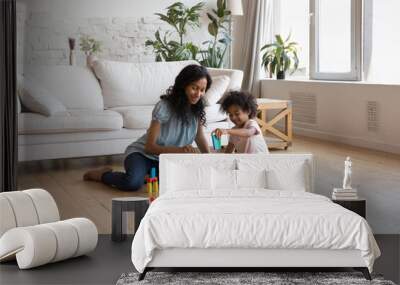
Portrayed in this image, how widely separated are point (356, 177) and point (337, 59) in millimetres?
1085

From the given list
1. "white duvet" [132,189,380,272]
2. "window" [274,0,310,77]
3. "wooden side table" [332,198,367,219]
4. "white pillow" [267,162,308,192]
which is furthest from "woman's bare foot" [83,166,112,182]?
"white duvet" [132,189,380,272]

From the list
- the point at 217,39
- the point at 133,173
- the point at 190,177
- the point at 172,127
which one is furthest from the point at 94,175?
the point at 190,177

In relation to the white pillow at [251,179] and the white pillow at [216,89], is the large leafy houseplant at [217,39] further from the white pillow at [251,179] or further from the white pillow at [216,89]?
the white pillow at [251,179]

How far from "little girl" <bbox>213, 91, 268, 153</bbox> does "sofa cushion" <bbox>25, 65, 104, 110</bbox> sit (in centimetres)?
92

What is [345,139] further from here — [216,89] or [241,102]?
[216,89]

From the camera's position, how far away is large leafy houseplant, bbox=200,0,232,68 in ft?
20.0

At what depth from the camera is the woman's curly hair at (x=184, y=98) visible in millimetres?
5552

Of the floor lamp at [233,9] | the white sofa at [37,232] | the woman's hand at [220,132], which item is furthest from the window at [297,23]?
the white sofa at [37,232]

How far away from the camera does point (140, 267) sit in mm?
3744

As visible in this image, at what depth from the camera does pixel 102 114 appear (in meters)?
6.04

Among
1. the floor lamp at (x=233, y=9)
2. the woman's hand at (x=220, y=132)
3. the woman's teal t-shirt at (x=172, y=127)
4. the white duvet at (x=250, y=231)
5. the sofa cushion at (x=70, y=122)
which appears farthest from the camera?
the floor lamp at (x=233, y=9)

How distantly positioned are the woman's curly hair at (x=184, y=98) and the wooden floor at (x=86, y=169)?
581 millimetres

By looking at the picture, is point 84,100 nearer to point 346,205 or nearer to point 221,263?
point 346,205

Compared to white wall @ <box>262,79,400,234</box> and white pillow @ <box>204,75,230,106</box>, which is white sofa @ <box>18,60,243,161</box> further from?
white wall @ <box>262,79,400,234</box>
